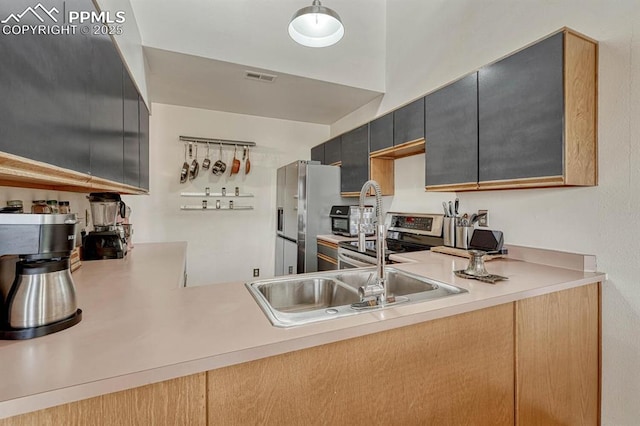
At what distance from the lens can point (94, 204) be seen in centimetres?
194

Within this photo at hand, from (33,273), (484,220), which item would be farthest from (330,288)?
(484,220)

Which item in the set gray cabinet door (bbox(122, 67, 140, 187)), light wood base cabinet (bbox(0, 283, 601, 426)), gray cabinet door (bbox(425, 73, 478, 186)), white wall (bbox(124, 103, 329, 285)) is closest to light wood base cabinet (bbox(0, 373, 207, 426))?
light wood base cabinet (bbox(0, 283, 601, 426))

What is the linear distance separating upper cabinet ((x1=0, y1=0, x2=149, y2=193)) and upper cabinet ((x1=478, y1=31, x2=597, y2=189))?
1955mm

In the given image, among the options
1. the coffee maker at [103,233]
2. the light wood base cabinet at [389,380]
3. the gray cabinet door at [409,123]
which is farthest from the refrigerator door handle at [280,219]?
the light wood base cabinet at [389,380]

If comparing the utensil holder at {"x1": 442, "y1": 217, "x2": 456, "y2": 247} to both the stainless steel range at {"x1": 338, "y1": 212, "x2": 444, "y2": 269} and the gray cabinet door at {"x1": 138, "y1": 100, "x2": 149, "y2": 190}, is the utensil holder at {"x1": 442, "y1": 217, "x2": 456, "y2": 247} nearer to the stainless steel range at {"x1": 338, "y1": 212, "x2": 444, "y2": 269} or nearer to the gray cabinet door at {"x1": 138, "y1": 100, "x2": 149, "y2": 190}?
the stainless steel range at {"x1": 338, "y1": 212, "x2": 444, "y2": 269}

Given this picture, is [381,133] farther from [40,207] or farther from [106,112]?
[40,207]

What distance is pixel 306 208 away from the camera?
10.8 ft

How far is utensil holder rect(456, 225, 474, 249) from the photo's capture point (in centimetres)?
203

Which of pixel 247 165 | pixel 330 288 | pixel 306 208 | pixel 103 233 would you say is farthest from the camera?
pixel 247 165

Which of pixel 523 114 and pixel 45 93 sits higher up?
pixel 523 114

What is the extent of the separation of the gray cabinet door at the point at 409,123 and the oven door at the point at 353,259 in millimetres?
1034

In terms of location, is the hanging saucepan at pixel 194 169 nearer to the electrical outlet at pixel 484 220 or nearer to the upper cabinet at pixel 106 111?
the upper cabinet at pixel 106 111

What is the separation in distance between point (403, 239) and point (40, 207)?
253 cm

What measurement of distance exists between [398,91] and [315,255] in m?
2.01
